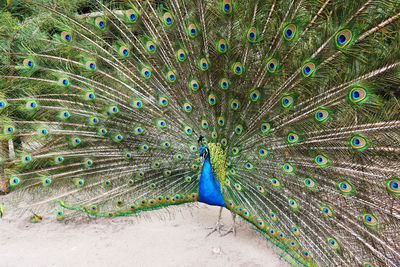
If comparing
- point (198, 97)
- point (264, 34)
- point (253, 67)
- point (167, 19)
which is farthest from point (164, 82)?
point (264, 34)

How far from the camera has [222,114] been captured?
9.12ft

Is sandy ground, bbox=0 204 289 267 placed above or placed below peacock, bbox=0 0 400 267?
below

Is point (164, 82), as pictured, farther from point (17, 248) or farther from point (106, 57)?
point (17, 248)

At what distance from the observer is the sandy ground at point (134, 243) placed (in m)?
2.89

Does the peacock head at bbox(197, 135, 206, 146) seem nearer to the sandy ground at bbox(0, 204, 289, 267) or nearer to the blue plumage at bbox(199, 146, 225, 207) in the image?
the blue plumage at bbox(199, 146, 225, 207)

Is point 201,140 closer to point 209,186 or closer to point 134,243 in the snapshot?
point 209,186

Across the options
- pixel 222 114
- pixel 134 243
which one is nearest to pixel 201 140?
pixel 222 114

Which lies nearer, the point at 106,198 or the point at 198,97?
the point at 198,97

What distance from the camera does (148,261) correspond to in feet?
9.52

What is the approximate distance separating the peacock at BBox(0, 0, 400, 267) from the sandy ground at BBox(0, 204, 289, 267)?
0.34 metres

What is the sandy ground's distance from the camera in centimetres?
A: 289

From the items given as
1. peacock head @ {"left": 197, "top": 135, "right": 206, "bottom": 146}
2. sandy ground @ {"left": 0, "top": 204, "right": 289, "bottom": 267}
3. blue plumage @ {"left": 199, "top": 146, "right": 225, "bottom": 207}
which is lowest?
sandy ground @ {"left": 0, "top": 204, "right": 289, "bottom": 267}

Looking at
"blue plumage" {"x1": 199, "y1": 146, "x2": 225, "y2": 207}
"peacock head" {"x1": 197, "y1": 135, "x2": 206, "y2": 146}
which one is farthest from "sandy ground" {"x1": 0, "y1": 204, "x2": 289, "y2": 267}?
"peacock head" {"x1": 197, "y1": 135, "x2": 206, "y2": 146}

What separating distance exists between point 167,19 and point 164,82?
66 centimetres
